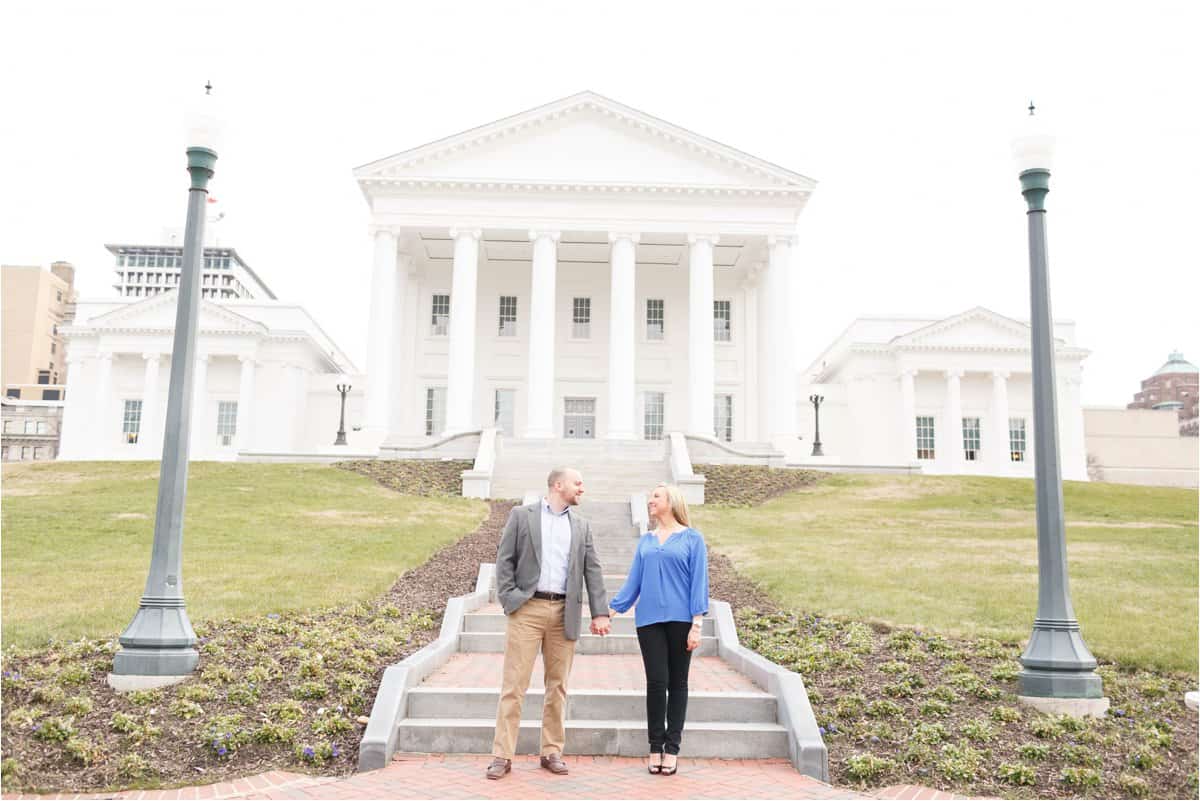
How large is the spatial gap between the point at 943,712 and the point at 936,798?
1.65 m

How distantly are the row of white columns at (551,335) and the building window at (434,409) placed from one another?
461 cm

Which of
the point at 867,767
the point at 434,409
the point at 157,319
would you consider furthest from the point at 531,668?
the point at 157,319

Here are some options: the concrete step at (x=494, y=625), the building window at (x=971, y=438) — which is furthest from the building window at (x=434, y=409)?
the concrete step at (x=494, y=625)

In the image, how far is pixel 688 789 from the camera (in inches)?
270

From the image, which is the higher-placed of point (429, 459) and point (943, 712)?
point (429, 459)

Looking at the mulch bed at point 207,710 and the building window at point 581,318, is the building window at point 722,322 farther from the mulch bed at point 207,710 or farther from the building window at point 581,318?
the mulch bed at point 207,710

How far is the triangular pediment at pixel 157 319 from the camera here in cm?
4638

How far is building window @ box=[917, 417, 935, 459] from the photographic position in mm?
46594

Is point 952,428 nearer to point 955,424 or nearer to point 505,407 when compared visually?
point 955,424

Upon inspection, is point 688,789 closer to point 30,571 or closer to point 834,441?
point 30,571

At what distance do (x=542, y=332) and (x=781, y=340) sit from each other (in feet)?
33.0

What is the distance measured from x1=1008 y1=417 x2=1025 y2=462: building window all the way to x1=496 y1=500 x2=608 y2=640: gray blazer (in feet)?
147

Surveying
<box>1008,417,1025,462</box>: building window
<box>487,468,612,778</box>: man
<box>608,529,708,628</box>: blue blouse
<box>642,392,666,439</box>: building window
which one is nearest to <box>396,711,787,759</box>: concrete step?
<box>487,468,612,778</box>: man

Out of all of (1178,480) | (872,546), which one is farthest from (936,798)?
(1178,480)
